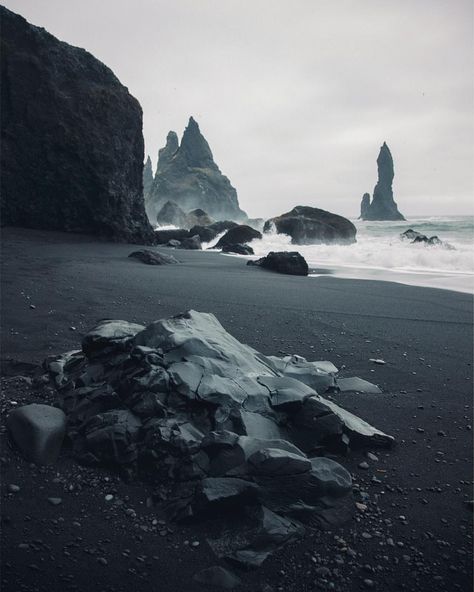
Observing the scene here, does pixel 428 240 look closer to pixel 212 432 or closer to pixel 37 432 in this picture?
pixel 212 432

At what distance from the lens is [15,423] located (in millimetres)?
2045

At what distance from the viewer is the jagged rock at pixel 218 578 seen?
4.76 ft

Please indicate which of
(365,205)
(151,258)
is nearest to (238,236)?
(151,258)

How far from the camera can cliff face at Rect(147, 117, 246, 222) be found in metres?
85.6

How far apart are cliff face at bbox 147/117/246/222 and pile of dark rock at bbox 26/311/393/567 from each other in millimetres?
82841

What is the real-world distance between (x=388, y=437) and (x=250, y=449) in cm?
97

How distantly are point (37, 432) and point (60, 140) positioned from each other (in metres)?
12.9

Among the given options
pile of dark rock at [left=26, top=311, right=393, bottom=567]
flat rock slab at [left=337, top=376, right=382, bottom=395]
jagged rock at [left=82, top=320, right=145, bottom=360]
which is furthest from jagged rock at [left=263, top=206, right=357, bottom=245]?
pile of dark rock at [left=26, top=311, right=393, bottom=567]

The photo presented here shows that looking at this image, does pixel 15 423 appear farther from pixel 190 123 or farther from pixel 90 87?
pixel 190 123

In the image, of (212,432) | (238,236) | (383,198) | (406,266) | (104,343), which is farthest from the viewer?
(383,198)

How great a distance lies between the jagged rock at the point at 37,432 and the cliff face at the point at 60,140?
11.2 meters

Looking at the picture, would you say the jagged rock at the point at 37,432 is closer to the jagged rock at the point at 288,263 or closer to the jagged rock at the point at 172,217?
the jagged rock at the point at 288,263

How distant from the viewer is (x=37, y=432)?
78.7 inches

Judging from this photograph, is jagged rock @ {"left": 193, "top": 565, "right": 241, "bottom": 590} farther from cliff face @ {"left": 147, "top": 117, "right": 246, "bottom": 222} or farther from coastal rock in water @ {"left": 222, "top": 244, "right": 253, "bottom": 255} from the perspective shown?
cliff face @ {"left": 147, "top": 117, "right": 246, "bottom": 222}
